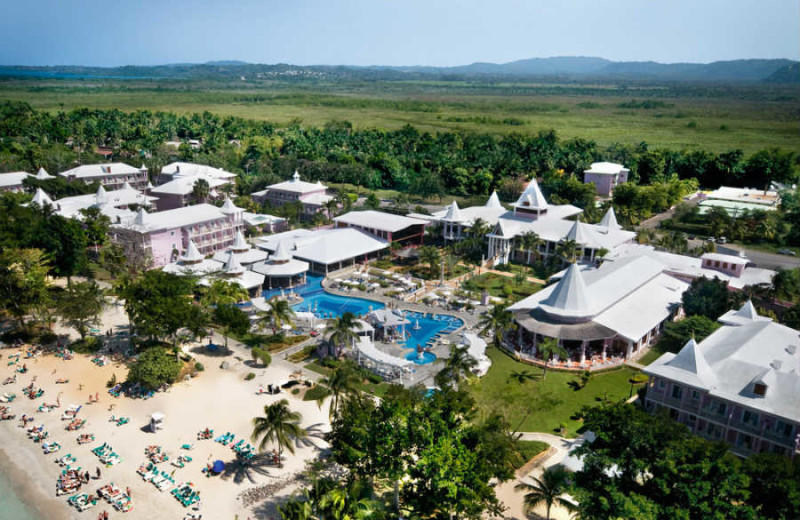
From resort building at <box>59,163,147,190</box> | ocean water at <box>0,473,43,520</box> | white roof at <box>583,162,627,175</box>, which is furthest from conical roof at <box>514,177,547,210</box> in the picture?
resort building at <box>59,163,147,190</box>

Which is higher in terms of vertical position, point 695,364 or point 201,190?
point 201,190

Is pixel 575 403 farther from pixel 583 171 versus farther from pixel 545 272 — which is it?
pixel 583 171

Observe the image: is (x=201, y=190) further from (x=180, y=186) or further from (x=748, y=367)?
(x=748, y=367)

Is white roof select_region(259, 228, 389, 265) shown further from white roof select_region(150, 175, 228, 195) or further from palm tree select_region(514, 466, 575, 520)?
palm tree select_region(514, 466, 575, 520)

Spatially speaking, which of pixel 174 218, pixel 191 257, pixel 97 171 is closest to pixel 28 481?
pixel 191 257

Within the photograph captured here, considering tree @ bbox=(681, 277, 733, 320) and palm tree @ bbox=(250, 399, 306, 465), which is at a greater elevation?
tree @ bbox=(681, 277, 733, 320)

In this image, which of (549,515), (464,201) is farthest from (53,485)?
(464,201)
